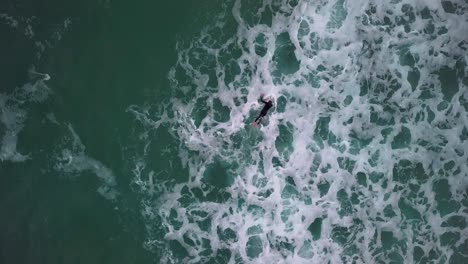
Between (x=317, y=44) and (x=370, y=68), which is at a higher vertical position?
(x=317, y=44)

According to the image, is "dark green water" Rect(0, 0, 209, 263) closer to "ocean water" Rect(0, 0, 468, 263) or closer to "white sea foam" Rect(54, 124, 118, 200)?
"ocean water" Rect(0, 0, 468, 263)

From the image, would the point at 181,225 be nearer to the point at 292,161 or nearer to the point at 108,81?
the point at 292,161

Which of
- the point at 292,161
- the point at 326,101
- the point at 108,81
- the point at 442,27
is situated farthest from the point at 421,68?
the point at 108,81

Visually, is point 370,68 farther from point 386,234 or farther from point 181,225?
point 181,225

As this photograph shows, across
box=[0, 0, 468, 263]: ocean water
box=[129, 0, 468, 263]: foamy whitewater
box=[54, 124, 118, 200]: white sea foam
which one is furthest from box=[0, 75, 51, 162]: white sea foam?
box=[129, 0, 468, 263]: foamy whitewater

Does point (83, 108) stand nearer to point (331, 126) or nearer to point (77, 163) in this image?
point (77, 163)

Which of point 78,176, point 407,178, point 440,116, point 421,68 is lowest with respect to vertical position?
point 407,178
